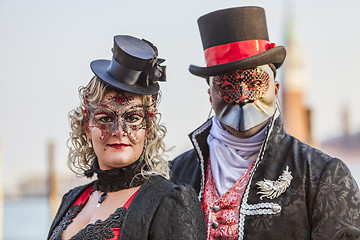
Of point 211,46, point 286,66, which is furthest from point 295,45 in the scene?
point 211,46

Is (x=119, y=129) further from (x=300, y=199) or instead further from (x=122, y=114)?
(x=300, y=199)

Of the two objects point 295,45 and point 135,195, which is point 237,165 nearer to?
point 135,195

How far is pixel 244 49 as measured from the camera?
3.92 m

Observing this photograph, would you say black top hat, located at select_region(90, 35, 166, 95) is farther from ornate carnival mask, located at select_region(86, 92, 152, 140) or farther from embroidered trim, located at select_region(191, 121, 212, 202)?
embroidered trim, located at select_region(191, 121, 212, 202)

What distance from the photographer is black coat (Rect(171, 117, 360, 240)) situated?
3480 millimetres

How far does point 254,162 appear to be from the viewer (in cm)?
386

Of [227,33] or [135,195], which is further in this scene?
[227,33]

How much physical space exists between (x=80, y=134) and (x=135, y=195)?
1.60ft

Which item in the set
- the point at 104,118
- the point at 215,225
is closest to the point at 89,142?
the point at 104,118

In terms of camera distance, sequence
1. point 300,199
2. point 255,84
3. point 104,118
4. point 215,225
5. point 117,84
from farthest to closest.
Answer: point 255,84 < point 215,225 < point 300,199 < point 104,118 < point 117,84

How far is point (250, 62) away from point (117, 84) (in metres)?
1.12

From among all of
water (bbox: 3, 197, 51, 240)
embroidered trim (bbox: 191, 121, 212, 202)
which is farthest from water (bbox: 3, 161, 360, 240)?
embroidered trim (bbox: 191, 121, 212, 202)

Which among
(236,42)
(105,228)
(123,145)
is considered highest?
(236,42)

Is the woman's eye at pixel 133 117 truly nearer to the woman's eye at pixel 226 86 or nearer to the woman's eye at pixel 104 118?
the woman's eye at pixel 104 118
